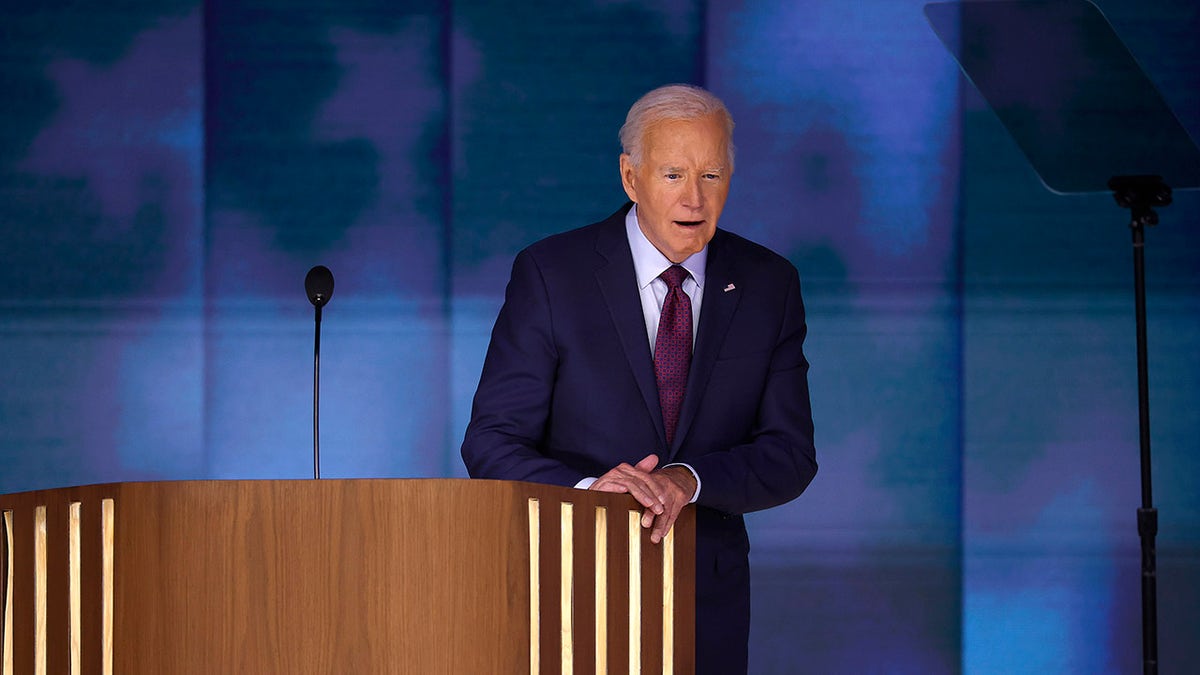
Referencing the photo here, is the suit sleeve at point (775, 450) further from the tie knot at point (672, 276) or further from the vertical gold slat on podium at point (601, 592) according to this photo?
the vertical gold slat on podium at point (601, 592)

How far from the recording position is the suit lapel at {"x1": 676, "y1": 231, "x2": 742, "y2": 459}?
2520 millimetres

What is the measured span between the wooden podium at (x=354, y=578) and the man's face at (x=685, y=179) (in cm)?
91

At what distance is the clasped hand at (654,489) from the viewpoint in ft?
6.05

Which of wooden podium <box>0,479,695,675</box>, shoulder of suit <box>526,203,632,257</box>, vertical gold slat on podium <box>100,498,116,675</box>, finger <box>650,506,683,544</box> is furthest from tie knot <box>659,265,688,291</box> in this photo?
vertical gold slat on podium <box>100,498,116,675</box>

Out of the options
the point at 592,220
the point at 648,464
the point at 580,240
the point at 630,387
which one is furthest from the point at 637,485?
the point at 592,220

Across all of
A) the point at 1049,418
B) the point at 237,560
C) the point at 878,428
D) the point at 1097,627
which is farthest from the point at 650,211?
the point at 1097,627

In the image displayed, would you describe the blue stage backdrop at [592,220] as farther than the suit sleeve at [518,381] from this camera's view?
Yes

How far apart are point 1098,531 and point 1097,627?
12.4 inches

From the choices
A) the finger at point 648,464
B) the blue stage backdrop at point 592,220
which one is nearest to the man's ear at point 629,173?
the finger at point 648,464

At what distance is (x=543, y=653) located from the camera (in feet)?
5.64

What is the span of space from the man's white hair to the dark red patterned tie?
283mm

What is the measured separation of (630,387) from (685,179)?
398 mm

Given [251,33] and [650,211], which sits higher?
[251,33]

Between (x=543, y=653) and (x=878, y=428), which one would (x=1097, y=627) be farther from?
(x=543, y=653)
